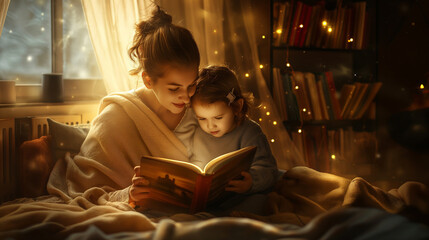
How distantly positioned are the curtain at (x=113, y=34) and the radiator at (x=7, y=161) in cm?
51

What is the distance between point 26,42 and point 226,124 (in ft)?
4.47

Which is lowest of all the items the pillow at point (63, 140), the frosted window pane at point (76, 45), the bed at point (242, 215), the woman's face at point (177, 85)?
the bed at point (242, 215)

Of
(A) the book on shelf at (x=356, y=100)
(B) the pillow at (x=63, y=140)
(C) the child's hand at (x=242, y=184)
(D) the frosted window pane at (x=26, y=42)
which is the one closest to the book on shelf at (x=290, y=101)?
(A) the book on shelf at (x=356, y=100)

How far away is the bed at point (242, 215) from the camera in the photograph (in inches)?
28.6

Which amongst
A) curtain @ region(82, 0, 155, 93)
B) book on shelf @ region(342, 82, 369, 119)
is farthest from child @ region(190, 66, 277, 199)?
book on shelf @ region(342, 82, 369, 119)

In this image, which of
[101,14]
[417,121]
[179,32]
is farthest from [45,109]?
[417,121]

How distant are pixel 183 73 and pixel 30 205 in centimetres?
64

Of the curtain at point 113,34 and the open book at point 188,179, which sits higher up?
the curtain at point 113,34

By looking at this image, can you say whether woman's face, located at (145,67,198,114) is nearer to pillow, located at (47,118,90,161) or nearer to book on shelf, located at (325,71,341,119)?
pillow, located at (47,118,90,161)

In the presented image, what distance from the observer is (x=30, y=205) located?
1.04 metres

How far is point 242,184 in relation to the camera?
1.16m

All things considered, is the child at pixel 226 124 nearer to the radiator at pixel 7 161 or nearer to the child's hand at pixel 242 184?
the child's hand at pixel 242 184

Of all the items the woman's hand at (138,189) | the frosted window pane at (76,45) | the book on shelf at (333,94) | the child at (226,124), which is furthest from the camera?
the book on shelf at (333,94)

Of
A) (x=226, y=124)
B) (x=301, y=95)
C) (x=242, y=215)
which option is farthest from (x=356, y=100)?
(x=242, y=215)
